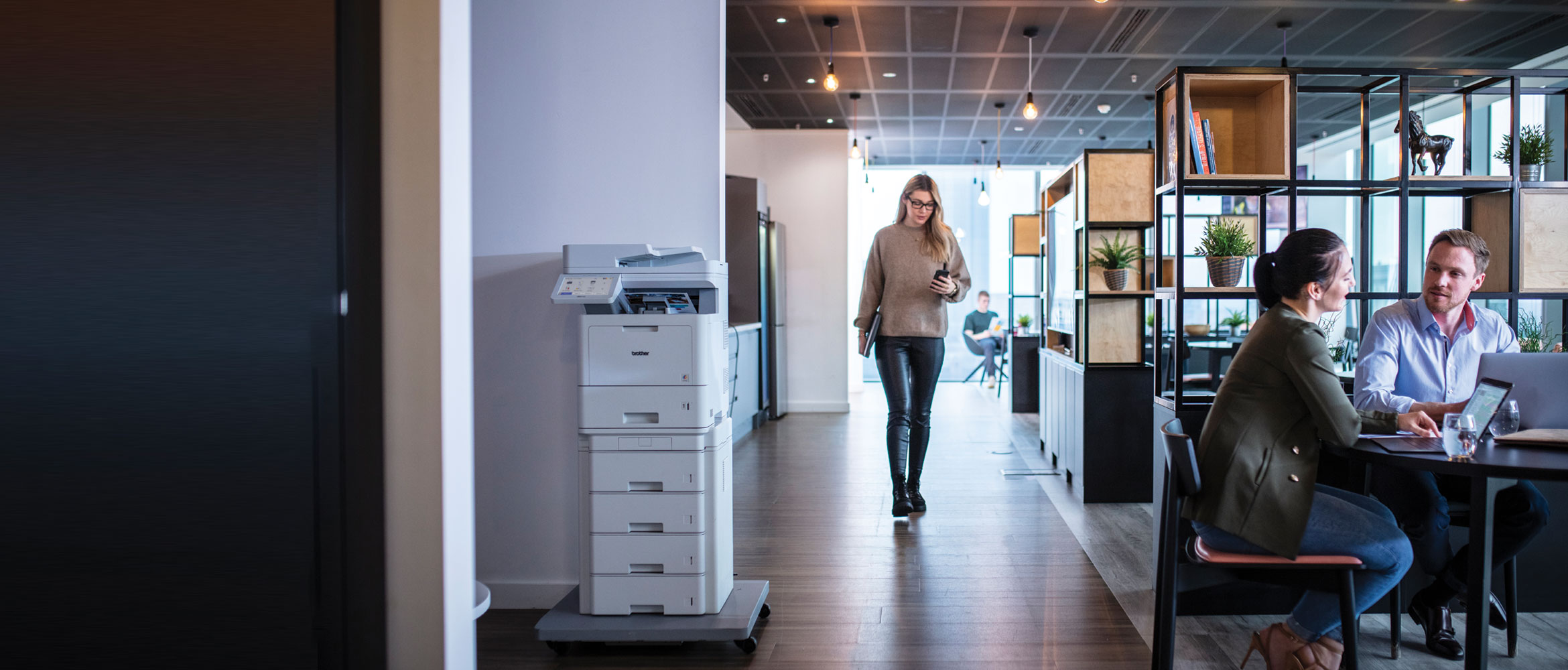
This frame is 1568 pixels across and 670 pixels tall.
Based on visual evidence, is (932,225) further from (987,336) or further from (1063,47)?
(987,336)

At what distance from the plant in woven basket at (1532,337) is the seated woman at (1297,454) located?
50.8 inches

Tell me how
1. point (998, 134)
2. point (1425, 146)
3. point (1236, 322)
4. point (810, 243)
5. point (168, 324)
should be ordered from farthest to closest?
point (998, 134) < point (810, 243) < point (1236, 322) < point (1425, 146) < point (168, 324)

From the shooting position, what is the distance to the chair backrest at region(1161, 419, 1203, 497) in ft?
7.22

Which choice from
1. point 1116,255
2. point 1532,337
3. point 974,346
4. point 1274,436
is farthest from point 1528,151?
point 974,346

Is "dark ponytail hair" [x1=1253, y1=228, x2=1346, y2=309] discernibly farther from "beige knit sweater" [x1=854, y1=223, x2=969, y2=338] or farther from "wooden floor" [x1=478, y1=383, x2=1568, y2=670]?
"beige knit sweater" [x1=854, y1=223, x2=969, y2=338]

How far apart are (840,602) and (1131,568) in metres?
1.27

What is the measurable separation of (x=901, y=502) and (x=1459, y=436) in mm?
2746

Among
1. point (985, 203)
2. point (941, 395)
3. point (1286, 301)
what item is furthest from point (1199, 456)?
point (985, 203)

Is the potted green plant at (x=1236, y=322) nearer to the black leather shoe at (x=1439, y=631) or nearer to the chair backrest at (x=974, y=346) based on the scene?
the chair backrest at (x=974, y=346)

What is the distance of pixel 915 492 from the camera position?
15.3ft

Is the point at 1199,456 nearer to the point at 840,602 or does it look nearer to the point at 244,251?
the point at 840,602

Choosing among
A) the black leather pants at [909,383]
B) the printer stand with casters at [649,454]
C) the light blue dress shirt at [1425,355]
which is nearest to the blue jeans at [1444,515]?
the light blue dress shirt at [1425,355]

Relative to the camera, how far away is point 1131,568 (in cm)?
360

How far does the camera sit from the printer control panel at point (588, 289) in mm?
2600
